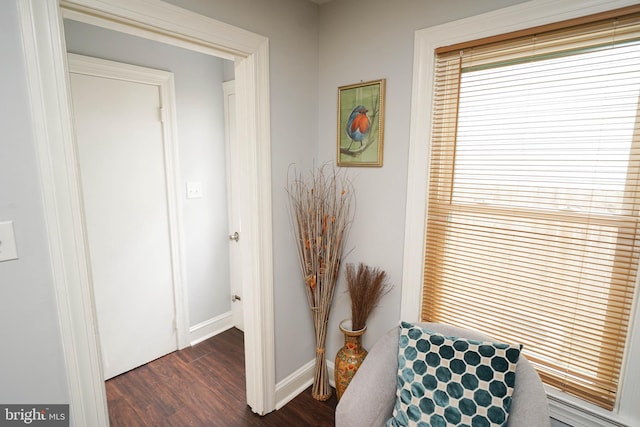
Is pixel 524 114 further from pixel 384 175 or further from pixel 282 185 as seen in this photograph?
pixel 282 185

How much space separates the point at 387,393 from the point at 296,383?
98 cm

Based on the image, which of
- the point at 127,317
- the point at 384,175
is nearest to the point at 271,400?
the point at 127,317

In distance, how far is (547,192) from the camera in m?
1.37

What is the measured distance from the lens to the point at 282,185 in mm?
1930

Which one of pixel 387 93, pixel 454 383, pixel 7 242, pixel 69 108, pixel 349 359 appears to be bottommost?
pixel 349 359

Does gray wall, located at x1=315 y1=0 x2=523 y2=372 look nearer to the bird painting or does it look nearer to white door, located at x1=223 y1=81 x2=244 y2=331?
the bird painting

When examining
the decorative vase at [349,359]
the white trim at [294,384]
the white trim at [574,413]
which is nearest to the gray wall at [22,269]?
the white trim at [294,384]

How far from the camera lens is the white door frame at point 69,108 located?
3.48 feet

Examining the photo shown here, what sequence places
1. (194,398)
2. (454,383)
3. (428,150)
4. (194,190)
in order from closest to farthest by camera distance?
(454,383) → (428,150) → (194,398) → (194,190)

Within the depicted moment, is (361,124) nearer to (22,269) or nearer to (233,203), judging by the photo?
(233,203)

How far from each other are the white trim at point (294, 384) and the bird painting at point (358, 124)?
1.56 m

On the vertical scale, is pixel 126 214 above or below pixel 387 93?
below

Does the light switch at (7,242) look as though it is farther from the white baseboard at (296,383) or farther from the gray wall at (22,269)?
the white baseboard at (296,383)

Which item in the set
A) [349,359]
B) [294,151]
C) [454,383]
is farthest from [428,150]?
[349,359]
